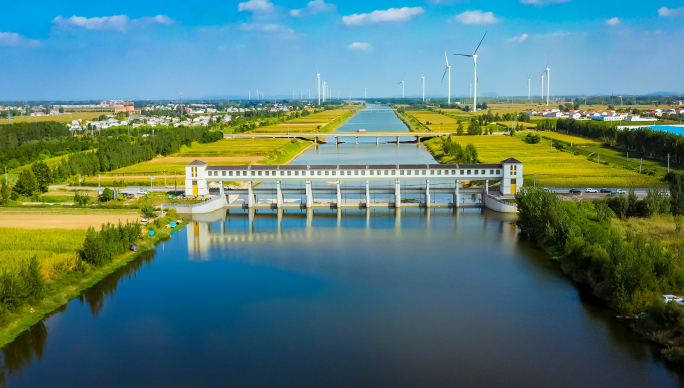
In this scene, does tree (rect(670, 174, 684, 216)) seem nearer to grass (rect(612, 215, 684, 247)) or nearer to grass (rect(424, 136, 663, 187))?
grass (rect(612, 215, 684, 247))

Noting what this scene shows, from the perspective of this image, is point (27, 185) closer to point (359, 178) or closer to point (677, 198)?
point (359, 178)

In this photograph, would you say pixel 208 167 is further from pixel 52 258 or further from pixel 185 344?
pixel 185 344

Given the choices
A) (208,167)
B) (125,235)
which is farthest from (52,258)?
(208,167)


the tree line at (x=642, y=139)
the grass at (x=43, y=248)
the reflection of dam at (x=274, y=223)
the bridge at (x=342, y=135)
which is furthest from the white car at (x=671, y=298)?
the bridge at (x=342, y=135)

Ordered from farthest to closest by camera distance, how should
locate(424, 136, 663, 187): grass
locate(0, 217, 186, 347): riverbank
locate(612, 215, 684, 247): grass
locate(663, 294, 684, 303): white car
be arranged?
1. locate(424, 136, 663, 187): grass
2. locate(612, 215, 684, 247): grass
3. locate(0, 217, 186, 347): riverbank
4. locate(663, 294, 684, 303): white car

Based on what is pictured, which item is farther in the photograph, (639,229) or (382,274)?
(639,229)

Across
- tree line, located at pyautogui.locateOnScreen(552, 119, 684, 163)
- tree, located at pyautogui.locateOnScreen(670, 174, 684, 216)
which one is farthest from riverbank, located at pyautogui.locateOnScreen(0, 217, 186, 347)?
tree line, located at pyautogui.locateOnScreen(552, 119, 684, 163)

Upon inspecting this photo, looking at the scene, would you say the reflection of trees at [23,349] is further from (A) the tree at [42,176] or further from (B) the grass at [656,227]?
(A) the tree at [42,176]
